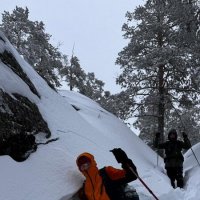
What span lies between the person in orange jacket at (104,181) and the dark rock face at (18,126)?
3.58 ft

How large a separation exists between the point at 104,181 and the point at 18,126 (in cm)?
198

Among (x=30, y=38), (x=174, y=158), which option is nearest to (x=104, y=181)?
(x=174, y=158)

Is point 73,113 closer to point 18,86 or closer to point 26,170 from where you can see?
point 18,86

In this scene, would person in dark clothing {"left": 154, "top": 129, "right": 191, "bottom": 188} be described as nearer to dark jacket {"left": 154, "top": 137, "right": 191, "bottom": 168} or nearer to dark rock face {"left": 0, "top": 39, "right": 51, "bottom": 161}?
dark jacket {"left": 154, "top": 137, "right": 191, "bottom": 168}

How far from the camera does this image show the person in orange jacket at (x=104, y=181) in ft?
21.3

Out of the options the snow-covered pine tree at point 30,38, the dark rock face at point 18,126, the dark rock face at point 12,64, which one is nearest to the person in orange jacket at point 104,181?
the dark rock face at point 18,126

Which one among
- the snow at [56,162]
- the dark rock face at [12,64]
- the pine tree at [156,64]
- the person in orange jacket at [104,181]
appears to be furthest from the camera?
the pine tree at [156,64]

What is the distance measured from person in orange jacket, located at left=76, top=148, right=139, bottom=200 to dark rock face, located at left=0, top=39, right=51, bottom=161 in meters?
1.09

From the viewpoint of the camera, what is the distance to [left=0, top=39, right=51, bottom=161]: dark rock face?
668 cm

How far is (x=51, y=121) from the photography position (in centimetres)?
914

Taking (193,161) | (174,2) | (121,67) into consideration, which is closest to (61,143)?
(193,161)

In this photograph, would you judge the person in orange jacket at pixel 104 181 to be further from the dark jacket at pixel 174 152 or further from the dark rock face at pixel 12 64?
the dark jacket at pixel 174 152

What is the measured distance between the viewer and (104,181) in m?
6.65

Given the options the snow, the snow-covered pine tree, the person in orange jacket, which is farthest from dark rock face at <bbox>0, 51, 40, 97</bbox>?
the snow-covered pine tree
